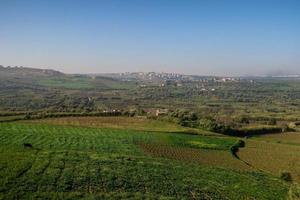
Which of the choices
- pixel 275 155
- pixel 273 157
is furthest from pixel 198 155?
pixel 275 155

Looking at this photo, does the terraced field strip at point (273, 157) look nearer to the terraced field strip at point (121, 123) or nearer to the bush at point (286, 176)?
the bush at point (286, 176)

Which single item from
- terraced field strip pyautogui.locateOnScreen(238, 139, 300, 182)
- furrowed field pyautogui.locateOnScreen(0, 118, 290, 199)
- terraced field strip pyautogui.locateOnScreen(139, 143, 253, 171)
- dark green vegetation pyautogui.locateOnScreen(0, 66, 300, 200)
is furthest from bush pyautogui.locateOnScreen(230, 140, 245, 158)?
terraced field strip pyautogui.locateOnScreen(139, 143, 253, 171)

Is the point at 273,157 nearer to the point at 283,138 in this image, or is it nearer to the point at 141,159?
the point at 141,159

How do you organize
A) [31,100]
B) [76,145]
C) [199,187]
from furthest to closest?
[31,100] < [76,145] < [199,187]

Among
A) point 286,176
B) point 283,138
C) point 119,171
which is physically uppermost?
point 119,171

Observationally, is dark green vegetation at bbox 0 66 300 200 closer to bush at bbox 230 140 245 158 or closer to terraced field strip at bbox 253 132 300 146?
bush at bbox 230 140 245 158

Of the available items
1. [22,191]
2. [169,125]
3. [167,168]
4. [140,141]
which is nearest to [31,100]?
[169,125]

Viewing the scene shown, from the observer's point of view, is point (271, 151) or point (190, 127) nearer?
point (271, 151)

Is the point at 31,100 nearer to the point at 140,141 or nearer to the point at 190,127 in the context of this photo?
the point at 190,127

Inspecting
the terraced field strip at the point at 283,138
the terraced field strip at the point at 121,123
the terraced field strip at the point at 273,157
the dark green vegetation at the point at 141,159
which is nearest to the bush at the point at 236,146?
the dark green vegetation at the point at 141,159
